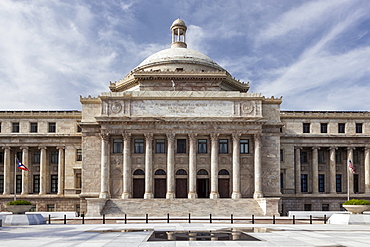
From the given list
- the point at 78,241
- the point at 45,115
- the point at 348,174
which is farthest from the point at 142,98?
the point at 78,241

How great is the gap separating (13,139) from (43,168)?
6.23m

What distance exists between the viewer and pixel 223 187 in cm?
5775

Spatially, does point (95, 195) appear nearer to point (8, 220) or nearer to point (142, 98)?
point (142, 98)

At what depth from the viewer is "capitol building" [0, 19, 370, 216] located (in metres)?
55.8

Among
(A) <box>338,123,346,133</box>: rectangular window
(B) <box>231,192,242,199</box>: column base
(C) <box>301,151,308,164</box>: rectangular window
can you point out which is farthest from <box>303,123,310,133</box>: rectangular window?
(B) <box>231,192,242,199</box>: column base

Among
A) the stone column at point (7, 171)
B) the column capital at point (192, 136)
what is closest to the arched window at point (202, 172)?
the column capital at point (192, 136)

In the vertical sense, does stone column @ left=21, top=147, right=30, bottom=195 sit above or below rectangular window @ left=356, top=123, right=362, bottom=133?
below

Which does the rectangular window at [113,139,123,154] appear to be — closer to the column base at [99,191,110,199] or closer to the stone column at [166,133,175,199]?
the column base at [99,191,110,199]

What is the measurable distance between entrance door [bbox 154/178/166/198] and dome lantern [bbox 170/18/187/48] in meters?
25.4

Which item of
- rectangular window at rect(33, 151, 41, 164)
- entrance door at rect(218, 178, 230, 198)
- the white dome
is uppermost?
the white dome

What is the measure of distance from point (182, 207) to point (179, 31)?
33.4m

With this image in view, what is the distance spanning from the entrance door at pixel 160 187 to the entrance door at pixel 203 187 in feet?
15.1

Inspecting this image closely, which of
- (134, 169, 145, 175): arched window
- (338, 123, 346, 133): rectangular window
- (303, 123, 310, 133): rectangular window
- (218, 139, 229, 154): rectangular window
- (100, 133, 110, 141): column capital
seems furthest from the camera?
(338, 123, 346, 133): rectangular window

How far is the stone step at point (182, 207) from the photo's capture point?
49.9 metres
